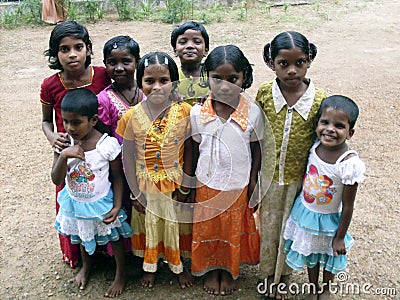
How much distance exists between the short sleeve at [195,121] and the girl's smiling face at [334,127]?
2.23 feet

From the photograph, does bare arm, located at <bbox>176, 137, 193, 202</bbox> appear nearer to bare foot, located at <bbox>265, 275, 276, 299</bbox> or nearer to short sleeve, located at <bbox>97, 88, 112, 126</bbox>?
short sleeve, located at <bbox>97, 88, 112, 126</bbox>

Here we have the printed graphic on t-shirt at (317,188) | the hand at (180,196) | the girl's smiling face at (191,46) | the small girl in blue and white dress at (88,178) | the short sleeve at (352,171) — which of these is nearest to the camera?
the short sleeve at (352,171)

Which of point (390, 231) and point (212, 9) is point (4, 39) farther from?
point (390, 231)

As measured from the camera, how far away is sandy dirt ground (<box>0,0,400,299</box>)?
2.91 m

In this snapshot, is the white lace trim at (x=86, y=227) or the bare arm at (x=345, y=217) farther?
the white lace trim at (x=86, y=227)

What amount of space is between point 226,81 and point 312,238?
0.97 metres

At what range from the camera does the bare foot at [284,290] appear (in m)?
2.71

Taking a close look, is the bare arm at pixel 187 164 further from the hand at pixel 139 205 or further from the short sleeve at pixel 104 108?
the short sleeve at pixel 104 108

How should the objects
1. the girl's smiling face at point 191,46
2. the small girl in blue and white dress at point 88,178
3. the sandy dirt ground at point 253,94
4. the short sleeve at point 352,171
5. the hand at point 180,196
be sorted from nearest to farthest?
the short sleeve at point 352,171 → the small girl in blue and white dress at point 88,178 → the hand at point 180,196 → the girl's smiling face at point 191,46 → the sandy dirt ground at point 253,94

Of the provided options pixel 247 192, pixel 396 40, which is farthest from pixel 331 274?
pixel 396 40

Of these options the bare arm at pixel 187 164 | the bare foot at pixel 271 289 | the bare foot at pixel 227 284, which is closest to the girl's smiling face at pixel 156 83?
the bare arm at pixel 187 164

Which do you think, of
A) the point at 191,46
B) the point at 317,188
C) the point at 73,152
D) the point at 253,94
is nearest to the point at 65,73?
the point at 73,152

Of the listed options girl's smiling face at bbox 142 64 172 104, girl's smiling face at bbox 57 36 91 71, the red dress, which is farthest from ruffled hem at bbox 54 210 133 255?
girl's smiling face at bbox 57 36 91 71

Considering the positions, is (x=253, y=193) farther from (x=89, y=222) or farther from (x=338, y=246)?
(x=89, y=222)
